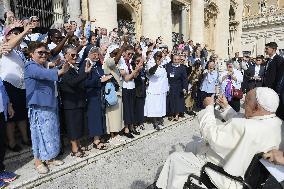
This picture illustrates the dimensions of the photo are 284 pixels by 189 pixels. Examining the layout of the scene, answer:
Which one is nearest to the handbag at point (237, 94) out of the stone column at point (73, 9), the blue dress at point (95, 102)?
the blue dress at point (95, 102)

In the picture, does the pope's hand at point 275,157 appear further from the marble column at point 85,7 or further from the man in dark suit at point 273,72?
the marble column at point 85,7

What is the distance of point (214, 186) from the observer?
124 inches

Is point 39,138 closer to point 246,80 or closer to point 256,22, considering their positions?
point 246,80

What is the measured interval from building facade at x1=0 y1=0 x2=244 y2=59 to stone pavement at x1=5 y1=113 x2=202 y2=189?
527cm

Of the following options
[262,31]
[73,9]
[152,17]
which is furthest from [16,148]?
[262,31]

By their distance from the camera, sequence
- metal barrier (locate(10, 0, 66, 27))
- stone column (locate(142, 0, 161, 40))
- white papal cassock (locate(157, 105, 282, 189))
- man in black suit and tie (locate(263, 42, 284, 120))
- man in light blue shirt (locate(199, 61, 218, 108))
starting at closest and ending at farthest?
white papal cassock (locate(157, 105, 282, 189)) → man in black suit and tie (locate(263, 42, 284, 120)) → man in light blue shirt (locate(199, 61, 218, 108)) → metal barrier (locate(10, 0, 66, 27)) → stone column (locate(142, 0, 161, 40))

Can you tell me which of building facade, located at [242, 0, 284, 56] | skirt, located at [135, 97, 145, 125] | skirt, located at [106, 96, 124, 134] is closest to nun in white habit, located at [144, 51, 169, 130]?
skirt, located at [135, 97, 145, 125]

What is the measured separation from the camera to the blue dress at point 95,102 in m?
5.76

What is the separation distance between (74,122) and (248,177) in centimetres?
336

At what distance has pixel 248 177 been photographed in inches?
112

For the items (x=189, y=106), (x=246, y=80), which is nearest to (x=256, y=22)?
(x=246, y=80)

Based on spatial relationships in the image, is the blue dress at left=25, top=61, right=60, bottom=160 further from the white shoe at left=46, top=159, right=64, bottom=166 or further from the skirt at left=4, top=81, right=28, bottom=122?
the skirt at left=4, top=81, right=28, bottom=122

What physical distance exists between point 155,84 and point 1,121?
4229 millimetres

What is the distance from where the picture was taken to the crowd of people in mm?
4570
